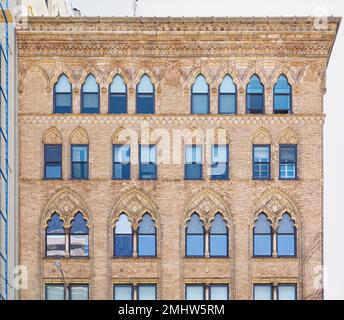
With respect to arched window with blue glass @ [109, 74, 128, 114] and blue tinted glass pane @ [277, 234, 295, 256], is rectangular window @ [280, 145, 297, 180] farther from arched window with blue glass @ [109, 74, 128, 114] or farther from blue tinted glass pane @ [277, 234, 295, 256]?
arched window with blue glass @ [109, 74, 128, 114]

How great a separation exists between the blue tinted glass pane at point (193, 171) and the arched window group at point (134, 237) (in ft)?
7.63

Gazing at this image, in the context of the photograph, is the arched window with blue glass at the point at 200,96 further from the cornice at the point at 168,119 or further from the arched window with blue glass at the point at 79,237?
the arched window with blue glass at the point at 79,237

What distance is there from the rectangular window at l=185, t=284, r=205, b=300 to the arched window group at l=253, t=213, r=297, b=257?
8.41 feet

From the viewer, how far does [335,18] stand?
134 ft

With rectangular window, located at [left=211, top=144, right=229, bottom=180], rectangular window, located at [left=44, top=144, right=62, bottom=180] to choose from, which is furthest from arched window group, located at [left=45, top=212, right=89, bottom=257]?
rectangular window, located at [left=211, top=144, right=229, bottom=180]

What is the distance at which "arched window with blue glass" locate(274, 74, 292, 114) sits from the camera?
40.9m

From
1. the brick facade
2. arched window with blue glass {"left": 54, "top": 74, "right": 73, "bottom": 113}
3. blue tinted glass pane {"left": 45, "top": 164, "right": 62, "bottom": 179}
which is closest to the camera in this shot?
the brick facade

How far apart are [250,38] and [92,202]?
30.4 ft

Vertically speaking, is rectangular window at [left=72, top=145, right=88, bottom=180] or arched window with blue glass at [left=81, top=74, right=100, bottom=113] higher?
arched window with blue glass at [left=81, top=74, right=100, bottom=113]

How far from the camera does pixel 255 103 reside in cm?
4091

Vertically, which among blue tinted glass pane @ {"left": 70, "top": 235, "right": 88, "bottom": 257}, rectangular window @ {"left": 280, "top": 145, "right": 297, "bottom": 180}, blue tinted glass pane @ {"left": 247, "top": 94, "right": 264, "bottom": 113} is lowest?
blue tinted glass pane @ {"left": 70, "top": 235, "right": 88, "bottom": 257}

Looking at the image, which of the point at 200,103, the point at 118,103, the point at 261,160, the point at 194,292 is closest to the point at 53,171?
the point at 118,103
